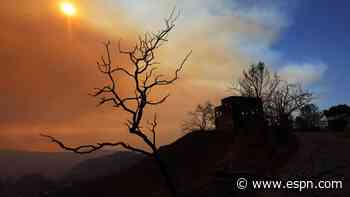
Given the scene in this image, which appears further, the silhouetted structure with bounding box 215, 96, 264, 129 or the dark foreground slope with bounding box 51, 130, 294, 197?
the silhouetted structure with bounding box 215, 96, 264, 129

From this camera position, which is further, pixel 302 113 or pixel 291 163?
pixel 302 113

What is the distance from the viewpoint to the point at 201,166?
39.6 metres

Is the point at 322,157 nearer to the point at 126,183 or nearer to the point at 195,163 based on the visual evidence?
the point at 195,163

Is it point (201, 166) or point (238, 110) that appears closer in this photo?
point (201, 166)

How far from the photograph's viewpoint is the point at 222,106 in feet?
145

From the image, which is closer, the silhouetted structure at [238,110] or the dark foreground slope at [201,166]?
the dark foreground slope at [201,166]

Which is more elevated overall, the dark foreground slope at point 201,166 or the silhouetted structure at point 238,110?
the silhouetted structure at point 238,110

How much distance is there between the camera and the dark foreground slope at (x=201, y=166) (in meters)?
26.1

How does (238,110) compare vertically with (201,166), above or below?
above

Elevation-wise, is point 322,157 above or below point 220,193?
above

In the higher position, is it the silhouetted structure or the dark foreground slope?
the silhouetted structure

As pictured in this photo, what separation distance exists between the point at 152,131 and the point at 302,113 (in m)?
65.5

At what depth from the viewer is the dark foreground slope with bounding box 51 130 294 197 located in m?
26.1

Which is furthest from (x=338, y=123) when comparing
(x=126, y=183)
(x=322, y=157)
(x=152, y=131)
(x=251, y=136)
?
(x=152, y=131)
